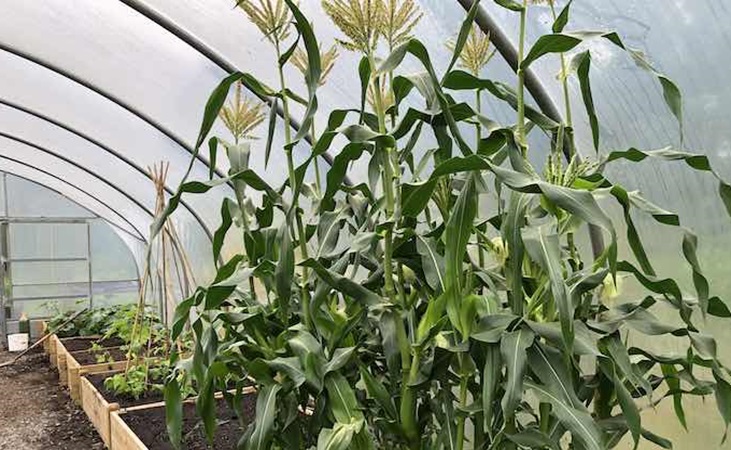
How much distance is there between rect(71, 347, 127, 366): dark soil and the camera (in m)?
4.79

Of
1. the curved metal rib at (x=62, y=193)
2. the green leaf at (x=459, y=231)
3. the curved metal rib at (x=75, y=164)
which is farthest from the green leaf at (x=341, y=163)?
the curved metal rib at (x=62, y=193)

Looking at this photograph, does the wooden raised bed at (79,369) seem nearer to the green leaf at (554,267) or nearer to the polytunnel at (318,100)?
the polytunnel at (318,100)

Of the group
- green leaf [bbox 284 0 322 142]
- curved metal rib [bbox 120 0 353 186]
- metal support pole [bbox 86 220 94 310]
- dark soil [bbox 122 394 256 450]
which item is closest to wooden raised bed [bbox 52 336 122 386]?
metal support pole [bbox 86 220 94 310]

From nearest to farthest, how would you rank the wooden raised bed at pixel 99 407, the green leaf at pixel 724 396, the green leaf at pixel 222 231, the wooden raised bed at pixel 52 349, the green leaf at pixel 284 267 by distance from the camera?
the green leaf at pixel 724 396 < the green leaf at pixel 284 267 < the green leaf at pixel 222 231 < the wooden raised bed at pixel 99 407 < the wooden raised bed at pixel 52 349

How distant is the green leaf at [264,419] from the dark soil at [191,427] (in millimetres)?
1072

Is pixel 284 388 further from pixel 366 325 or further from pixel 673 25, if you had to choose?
pixel 673 25

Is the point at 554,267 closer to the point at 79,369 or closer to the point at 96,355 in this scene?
the point at 79,369

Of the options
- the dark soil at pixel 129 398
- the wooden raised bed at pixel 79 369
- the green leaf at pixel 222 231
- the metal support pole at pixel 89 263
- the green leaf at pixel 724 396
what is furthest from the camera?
the metal support pole at pixel 89 263

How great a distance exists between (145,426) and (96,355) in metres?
2.48

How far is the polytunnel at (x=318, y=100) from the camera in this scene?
4.87 ft

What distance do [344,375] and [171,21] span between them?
6.65 ft

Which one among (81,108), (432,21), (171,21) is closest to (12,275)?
(81,108)

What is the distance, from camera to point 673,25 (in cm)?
150

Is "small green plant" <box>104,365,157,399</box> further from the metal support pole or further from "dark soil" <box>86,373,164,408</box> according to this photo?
the metal support pole
